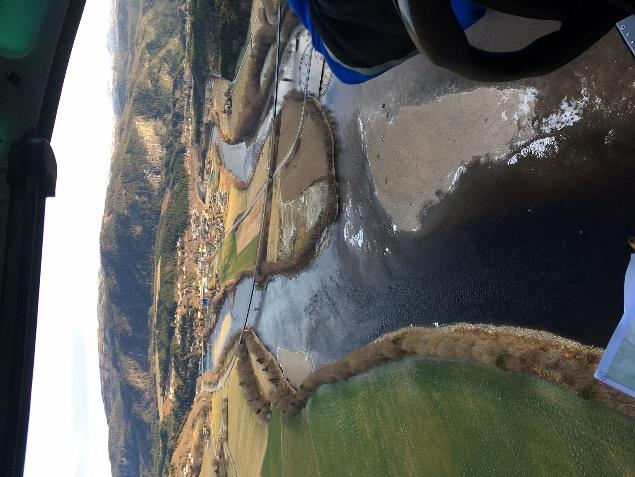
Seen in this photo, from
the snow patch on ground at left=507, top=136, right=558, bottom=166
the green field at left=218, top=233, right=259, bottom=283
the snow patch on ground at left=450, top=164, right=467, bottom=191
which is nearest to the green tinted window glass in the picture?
the snow patch on ground at left=507, top=136, right=558, bottom=166

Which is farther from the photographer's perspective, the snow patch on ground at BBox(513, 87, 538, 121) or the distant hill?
the distant hill

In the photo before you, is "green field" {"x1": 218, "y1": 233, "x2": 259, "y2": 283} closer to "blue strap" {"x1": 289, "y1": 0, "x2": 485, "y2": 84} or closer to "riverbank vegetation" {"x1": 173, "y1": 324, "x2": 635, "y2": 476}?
"riverbank vegetation" {"x1": 173, "y1": 324, "x2": 635, "y2": 476}

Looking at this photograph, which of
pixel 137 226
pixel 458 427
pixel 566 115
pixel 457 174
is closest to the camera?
pixel 566 115

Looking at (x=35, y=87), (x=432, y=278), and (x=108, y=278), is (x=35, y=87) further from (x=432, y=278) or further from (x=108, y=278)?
(x=108, y=278)

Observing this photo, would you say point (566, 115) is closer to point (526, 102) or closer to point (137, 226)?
point (526, 102)

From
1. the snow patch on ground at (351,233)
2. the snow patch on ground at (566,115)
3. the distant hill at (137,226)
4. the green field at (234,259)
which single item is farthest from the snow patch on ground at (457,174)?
the distant hill at (137,226)

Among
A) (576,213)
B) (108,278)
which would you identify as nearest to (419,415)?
(576,213)

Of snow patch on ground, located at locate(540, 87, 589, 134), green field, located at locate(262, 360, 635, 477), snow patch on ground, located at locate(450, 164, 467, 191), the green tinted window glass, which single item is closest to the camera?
the green tinted window glass

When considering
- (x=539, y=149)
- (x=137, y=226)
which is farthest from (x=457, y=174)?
(x=137, y=226)
